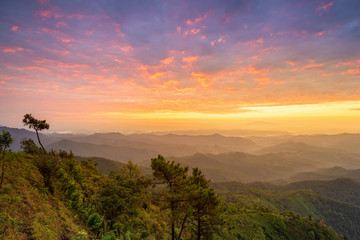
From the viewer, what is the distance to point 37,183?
2127 cm

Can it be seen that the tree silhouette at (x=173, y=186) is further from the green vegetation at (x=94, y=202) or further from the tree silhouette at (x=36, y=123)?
the tree silhouette at (x=36, y=123)

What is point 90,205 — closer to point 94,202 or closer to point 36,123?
point 94,202

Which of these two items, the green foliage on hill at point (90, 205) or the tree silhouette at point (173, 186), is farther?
the tree silhouette at point (173, 186)

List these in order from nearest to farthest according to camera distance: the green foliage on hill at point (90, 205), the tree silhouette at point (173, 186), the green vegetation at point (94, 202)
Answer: the green foliage on hill at point (90, 205) < the green vegetation at point (94, 202) < the tree silhouette at point (173, 186)

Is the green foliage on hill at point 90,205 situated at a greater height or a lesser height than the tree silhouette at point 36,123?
lesser

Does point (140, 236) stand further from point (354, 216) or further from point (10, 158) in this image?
point (354, 216)

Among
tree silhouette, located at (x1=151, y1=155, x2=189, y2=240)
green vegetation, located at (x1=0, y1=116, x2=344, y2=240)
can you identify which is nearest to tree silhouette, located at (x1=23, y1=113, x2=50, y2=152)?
green vegetation, located at (x1=0, y1=116, x2=344, y2=240)

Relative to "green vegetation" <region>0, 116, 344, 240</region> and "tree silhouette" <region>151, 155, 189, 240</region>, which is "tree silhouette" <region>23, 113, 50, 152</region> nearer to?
"green vegetation" <region>0, 116, 344, 240</region>

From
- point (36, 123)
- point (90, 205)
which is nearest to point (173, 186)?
point (90, 205)

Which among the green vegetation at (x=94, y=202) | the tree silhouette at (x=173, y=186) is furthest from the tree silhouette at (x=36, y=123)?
the tree silhouette at (x=173, y=186)

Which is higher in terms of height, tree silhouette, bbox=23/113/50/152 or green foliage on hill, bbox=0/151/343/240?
tree silhouette, bbox=23/113/50/152

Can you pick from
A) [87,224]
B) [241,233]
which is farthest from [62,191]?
[241,233]

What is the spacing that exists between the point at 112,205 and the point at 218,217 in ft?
46.4

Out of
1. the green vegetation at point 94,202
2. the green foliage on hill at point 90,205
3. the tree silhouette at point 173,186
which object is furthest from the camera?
the tree silhouette at point 173,186
